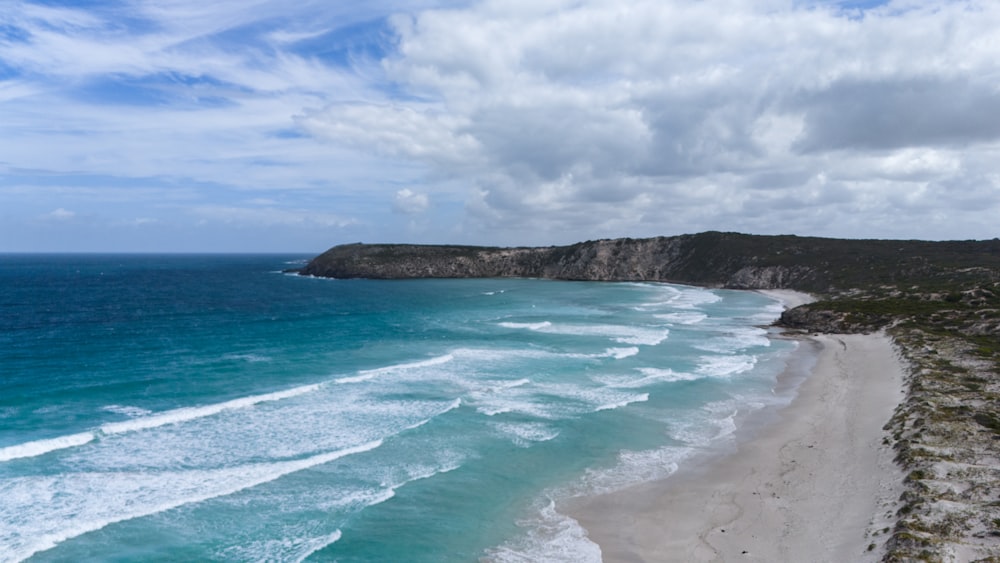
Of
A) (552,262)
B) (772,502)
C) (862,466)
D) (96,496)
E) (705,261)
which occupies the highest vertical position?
(705,261)

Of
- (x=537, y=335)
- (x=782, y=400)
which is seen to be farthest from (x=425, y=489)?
(x=537, y=335)

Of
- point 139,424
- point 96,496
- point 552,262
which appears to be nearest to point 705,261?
point 552,262

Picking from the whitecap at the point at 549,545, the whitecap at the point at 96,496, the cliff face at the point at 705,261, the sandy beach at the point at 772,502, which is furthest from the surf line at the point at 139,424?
the cliff face at the point at 705,261

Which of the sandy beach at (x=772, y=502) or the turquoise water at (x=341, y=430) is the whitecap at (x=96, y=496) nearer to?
the turquoise water at (x=341, y=430)

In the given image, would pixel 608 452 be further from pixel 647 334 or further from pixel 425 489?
pixel 647 334

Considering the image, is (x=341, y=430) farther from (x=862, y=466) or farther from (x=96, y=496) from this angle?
(x=862, y=466)
